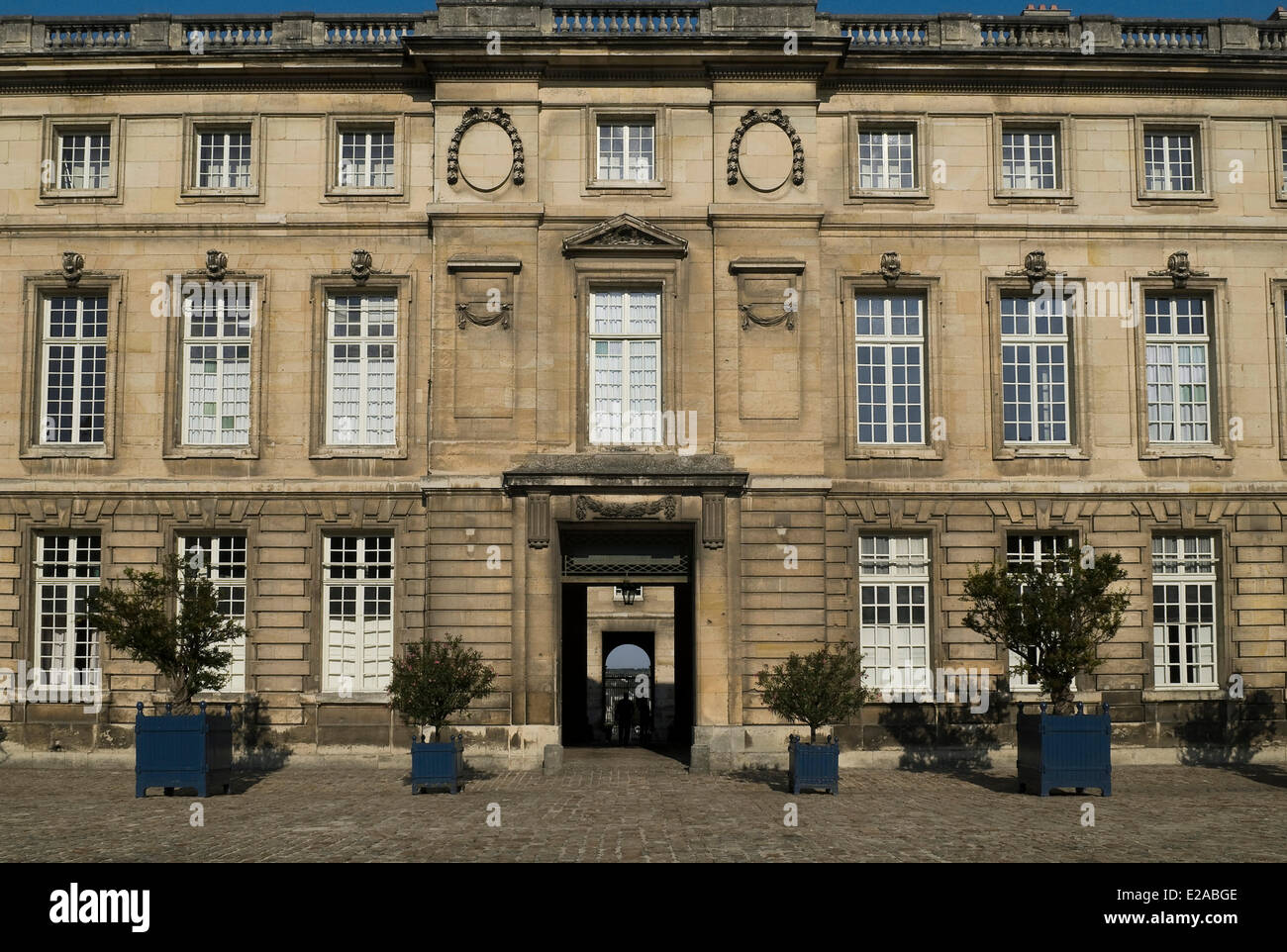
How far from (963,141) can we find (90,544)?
54.5ft

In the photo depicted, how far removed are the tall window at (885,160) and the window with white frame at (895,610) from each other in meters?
6.26

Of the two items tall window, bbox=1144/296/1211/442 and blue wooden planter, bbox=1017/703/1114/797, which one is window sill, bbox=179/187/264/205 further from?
tall window, bbox=1144/296/1211/442

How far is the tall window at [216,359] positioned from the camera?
23.3m

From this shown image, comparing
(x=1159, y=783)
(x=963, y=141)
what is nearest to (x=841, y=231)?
(x=963, y=141)

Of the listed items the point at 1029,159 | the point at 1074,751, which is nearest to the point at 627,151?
the point at 1029,159

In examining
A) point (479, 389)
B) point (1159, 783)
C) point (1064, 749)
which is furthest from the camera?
point (479, 389)

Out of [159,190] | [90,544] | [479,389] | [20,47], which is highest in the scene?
[20,47]

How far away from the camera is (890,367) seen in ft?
76.5

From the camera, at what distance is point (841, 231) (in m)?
23.3

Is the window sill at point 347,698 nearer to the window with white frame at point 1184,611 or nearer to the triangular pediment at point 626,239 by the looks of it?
the triangular pediment at point 626,239

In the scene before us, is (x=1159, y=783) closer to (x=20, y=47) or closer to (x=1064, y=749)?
(x=1064, y=749)

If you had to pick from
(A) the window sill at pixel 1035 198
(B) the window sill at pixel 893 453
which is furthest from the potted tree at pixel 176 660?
(A) the window sill at pixel 1035 198

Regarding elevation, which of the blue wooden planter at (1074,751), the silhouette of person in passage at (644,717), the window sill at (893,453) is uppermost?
the window sill at (893,453)

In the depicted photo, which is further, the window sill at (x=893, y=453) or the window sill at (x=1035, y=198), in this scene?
the window sill at (x=1035, y=198)
